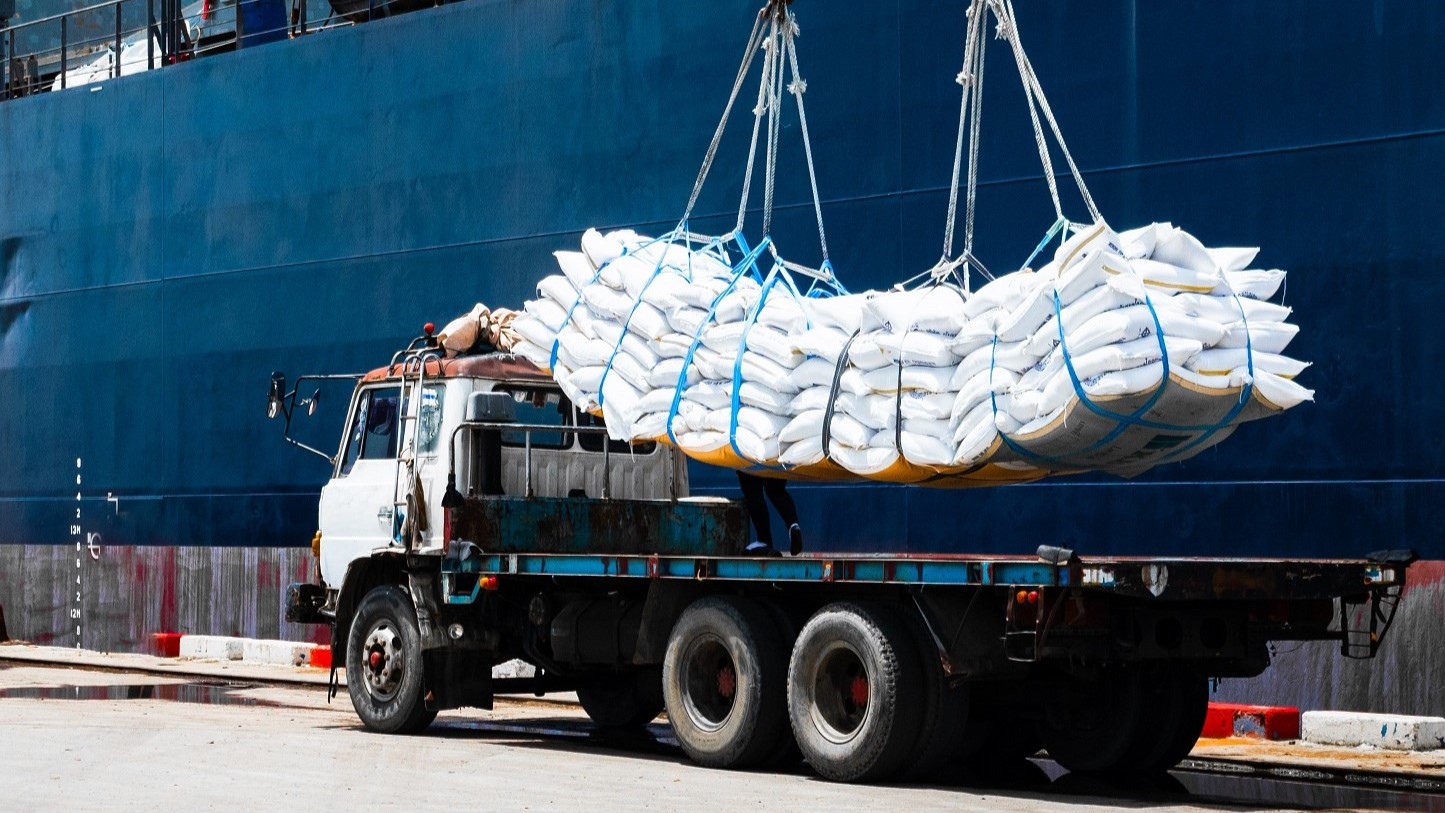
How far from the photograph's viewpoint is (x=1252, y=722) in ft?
41.6

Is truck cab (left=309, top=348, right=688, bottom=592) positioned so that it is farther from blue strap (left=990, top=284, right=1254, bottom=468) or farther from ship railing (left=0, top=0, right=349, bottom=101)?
ship railing (left=0, top=0, right=349, bottom=101)

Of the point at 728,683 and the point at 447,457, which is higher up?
the point at 447,457

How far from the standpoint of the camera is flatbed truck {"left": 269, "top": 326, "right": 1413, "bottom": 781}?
9562mm

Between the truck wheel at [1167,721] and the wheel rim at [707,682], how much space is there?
7.26 feet

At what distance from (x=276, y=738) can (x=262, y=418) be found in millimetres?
8811

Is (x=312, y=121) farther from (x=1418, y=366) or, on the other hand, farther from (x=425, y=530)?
(x=1418, y=366)

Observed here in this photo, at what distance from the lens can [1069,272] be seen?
364 inches

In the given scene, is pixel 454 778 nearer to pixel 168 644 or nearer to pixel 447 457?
pixel 447 457

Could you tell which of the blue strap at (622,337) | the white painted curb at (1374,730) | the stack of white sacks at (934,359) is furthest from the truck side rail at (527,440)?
the white painted curb at (1374,730)

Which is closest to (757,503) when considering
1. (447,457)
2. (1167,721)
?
(447,457)

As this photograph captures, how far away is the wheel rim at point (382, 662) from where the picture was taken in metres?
12.6

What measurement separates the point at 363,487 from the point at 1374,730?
261 inches

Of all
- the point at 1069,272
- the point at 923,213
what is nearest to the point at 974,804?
the point at 1069,272

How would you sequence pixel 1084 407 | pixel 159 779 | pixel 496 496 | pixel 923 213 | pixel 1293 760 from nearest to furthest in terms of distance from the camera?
pixel 1084 407
pixel 159 779
pixel 1293 760
pixel 496 496
pixel 923 213
